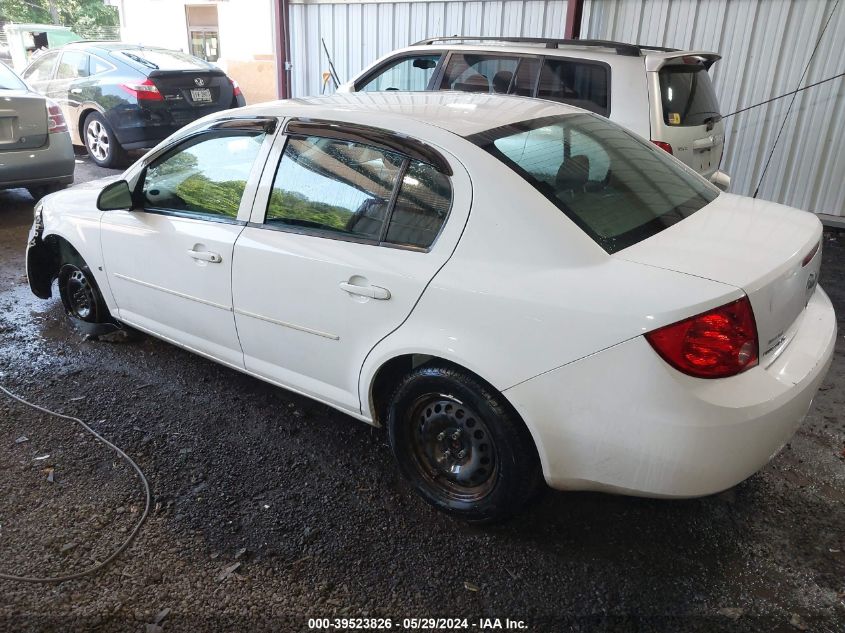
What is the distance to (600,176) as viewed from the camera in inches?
109

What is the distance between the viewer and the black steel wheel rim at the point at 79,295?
4.25m

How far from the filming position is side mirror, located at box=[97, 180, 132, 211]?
3539mm

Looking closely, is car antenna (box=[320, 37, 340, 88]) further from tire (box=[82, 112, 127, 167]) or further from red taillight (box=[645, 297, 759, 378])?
red taillight (box=[645, 297, 759, 378])

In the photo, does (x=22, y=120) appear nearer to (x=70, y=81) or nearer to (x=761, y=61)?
(x=70, y=81)

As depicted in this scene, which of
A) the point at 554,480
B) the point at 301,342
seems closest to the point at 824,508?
the point at 554,480

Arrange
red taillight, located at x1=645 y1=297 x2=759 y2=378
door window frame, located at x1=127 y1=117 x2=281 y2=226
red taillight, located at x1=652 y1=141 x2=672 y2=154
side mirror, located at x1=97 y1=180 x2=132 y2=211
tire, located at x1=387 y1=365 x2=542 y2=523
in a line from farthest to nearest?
red taillight, located at x1=652 y1=141 x2=672 y2=154 → side mirror, located at x1=97 y1=180 x2=132 y2=211 → door window frame, located at x1=127 y1=117 x2=281 y2=226 → tire, located at x1=387 y1=365 x2=542 y2=523 → red taillight, located at x1=645 y1=297 x2=759 y2=378

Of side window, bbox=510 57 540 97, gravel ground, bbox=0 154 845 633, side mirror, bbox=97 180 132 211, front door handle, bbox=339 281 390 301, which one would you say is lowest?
gravel ground, bbox=0 154 845 633

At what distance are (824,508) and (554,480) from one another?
1.32 meters

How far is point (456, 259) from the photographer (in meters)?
2.48

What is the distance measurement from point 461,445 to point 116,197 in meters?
2.27

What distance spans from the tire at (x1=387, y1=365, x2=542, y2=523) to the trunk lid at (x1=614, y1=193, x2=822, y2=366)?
2.41 feet

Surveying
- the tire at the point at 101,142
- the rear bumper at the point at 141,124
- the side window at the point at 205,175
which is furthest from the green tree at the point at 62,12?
the side window at the point at 205,175

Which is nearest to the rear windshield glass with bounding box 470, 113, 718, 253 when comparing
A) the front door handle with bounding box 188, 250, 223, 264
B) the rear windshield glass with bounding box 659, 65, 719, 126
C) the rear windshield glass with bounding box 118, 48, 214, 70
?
the front door handle with bounding box 188, 250, 223, 264

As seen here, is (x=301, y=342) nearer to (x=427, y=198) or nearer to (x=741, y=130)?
(x=427, y=198)
